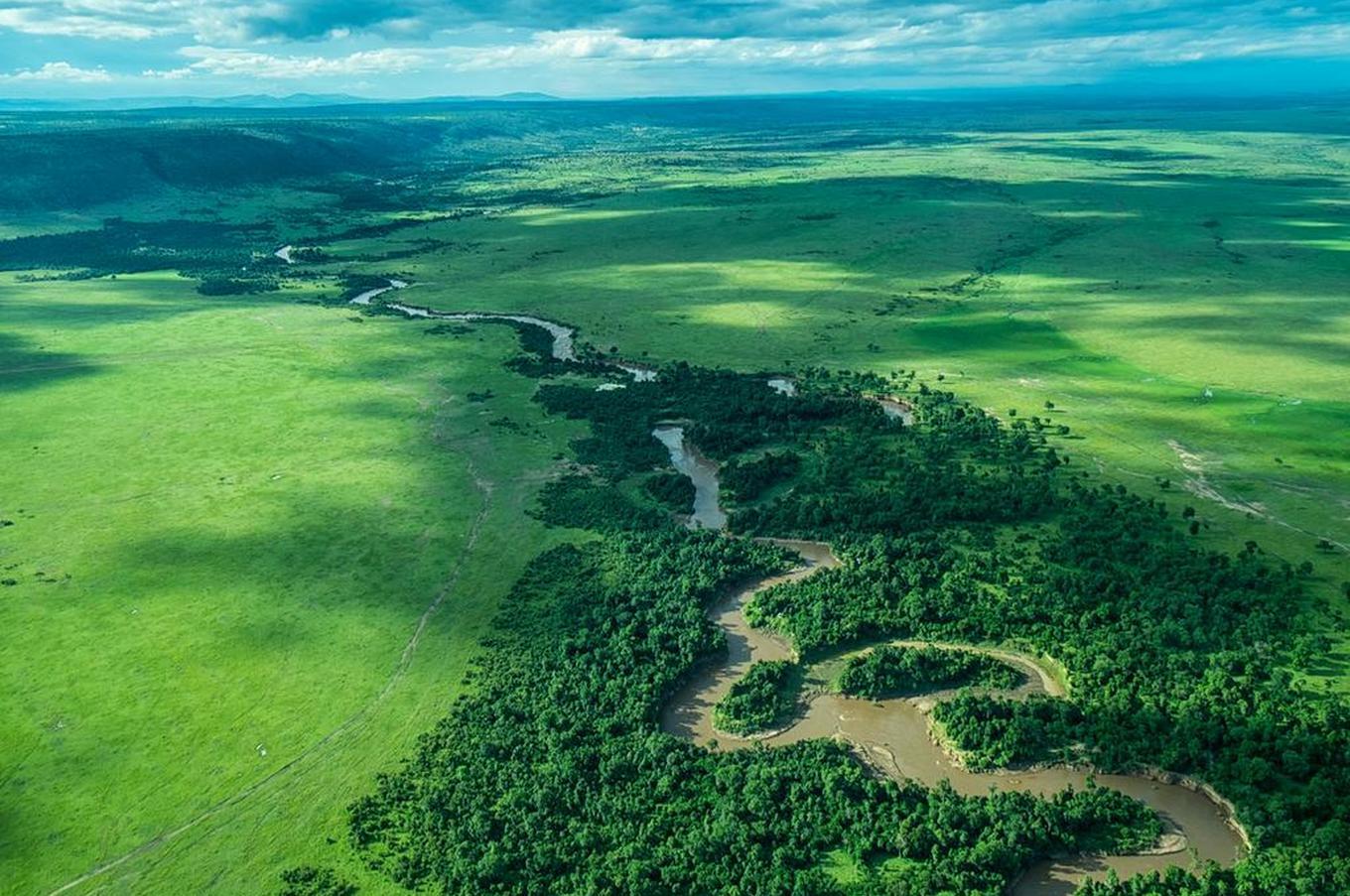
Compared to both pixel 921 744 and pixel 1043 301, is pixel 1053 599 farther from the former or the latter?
pixel 1043 301

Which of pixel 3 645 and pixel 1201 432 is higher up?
pixel 1201 432

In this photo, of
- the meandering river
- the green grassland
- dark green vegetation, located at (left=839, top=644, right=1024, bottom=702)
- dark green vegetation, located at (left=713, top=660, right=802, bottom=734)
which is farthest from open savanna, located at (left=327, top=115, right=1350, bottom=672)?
dark green vegetation, located at (left=713, top=660, right=802, bottom=734)

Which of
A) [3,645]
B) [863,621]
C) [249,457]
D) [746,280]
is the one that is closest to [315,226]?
[746,280]

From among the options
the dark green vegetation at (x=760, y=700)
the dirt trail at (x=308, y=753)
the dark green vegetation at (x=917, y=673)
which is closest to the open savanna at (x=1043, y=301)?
the dark green vegetation at (x=917, y=673)

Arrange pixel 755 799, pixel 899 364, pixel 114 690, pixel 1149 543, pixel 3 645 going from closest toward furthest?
pixel 755 799
pixel 114 690
pixel 3 645
pixel 1149 543
pixel 899 364

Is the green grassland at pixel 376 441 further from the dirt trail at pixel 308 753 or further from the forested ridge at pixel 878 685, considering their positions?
the forested ridge at pixel 878 685

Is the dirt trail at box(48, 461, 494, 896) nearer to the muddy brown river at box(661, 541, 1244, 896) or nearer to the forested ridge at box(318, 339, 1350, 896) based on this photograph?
the forested ridge at box(318, 339, 1350, 896)

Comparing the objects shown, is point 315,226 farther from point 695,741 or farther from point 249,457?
point 695,741
